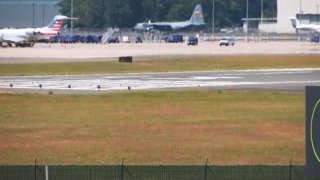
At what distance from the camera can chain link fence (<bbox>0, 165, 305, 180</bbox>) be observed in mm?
28078

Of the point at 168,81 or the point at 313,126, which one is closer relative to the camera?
the point at 313,126

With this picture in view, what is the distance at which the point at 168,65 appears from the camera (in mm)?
96938

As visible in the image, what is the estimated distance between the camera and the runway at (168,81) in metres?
65.2

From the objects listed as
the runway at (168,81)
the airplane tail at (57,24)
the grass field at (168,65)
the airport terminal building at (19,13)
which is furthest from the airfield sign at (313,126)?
the airplane tail at (57,24)

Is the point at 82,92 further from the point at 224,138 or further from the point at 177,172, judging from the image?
the point at 177,172

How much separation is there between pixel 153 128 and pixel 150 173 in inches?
581

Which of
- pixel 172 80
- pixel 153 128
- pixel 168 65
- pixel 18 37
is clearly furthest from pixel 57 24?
pixel 153 128

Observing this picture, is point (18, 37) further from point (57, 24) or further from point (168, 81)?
point (168, 81)

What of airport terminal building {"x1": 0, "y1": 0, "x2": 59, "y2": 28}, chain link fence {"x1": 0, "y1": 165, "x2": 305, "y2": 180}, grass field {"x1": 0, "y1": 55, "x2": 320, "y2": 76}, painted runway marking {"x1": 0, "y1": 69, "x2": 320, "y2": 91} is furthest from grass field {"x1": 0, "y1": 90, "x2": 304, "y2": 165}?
airport terminal building {"x1": 0, "y1": 0, "x2": 59, "y2": 28}

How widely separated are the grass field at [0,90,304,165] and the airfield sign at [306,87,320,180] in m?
9.81

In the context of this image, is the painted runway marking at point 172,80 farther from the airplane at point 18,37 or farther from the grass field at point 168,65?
the airplane at point 18,37

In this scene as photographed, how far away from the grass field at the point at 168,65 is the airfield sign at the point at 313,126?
60.0 metres

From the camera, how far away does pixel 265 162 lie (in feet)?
113

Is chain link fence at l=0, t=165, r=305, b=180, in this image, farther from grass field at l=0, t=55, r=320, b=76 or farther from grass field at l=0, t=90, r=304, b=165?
grass field at l=0, t=55, r=320, b=76
